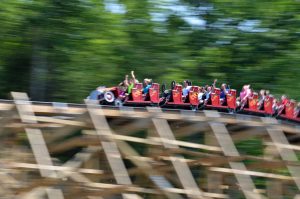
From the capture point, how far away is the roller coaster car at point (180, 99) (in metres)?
13.1

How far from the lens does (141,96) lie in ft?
41.4

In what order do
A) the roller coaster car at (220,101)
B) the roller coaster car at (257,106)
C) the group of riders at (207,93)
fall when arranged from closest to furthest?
the group of riders at (207,93) → the roller coaster car at (220,101) → the roller coaster car at (257,106)

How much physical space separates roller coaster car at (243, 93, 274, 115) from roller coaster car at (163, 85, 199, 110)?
129 cm

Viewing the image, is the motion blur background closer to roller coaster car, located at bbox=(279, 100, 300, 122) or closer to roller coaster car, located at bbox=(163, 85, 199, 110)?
roller coaster car, located at bbox=(279, 100, 300, 122)

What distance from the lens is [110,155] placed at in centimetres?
965

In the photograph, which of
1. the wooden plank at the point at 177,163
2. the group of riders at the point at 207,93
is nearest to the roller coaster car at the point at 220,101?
the group of riders at the point at 207,93

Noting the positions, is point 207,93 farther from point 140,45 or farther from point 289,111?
point 140,45

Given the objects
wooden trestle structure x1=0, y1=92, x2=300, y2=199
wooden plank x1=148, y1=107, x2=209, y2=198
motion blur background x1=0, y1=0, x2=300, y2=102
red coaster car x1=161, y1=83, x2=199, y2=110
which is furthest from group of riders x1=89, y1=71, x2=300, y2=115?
wooden plank x1=148, y1=107, x2=209, y2=198

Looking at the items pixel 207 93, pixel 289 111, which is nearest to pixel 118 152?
pixel 207 93

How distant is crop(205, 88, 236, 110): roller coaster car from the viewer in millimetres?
13352

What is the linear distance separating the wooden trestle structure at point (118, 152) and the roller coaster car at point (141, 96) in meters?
1.42

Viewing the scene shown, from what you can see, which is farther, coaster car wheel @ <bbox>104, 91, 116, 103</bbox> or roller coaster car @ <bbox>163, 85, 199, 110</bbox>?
roller coaster car @ <bbox>163, 85, 199, 110</bbox>

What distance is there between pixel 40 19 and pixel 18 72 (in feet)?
4.35

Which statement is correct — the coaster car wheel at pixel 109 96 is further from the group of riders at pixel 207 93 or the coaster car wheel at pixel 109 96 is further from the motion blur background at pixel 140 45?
the motion blur background at pixel 140 45
